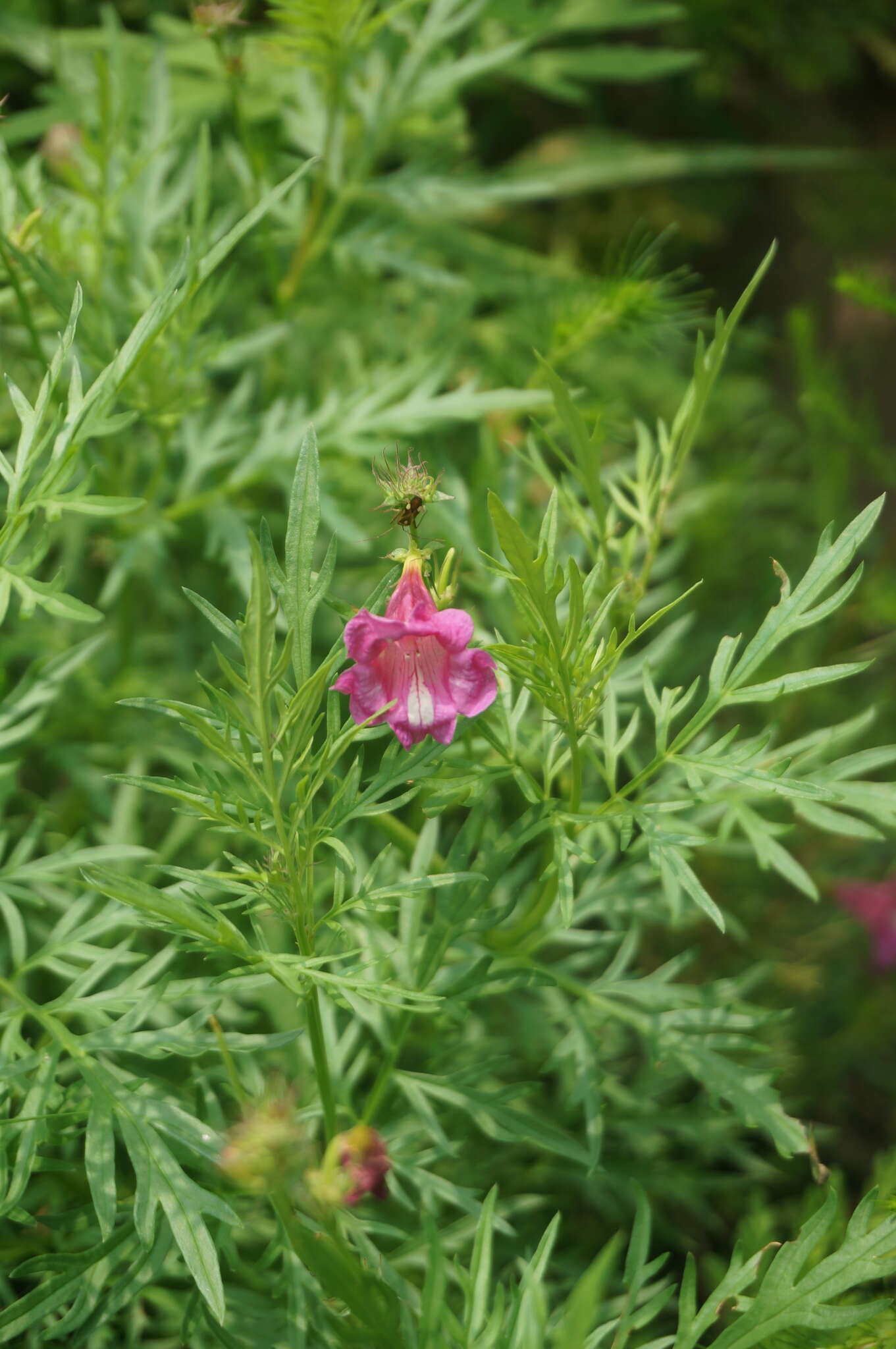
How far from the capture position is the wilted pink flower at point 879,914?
5.97ft

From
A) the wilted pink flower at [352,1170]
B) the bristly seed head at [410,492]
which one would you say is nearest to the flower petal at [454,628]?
the bristly seed head at [410,492]

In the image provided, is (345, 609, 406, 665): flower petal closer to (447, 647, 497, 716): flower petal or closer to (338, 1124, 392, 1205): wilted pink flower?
(447, 647, 497, 716): flower petal

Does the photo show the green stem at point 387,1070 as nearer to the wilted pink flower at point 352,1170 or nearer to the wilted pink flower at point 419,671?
the wilted pink flower at point 352,1170

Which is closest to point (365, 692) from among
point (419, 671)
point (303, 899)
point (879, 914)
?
point (419, 671)

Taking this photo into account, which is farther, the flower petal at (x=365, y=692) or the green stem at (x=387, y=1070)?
the green stem at (x=387, y=1070)

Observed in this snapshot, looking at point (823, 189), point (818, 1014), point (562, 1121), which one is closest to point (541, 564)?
point (562, 1121)

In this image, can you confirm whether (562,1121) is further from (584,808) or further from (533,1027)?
(584,808)

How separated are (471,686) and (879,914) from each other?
1.25 meters

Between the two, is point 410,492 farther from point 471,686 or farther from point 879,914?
point 879,914


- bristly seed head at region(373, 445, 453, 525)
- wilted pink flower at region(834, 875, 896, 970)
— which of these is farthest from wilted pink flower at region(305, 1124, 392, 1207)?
wilted pink flower at region(834, 875, 896, 970)

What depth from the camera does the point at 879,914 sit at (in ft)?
6.01

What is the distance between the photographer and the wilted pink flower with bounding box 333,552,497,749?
32.5 inches

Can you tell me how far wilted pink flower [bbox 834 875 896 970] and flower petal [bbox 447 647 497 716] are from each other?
123 cm

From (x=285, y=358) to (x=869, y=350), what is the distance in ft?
4.92
